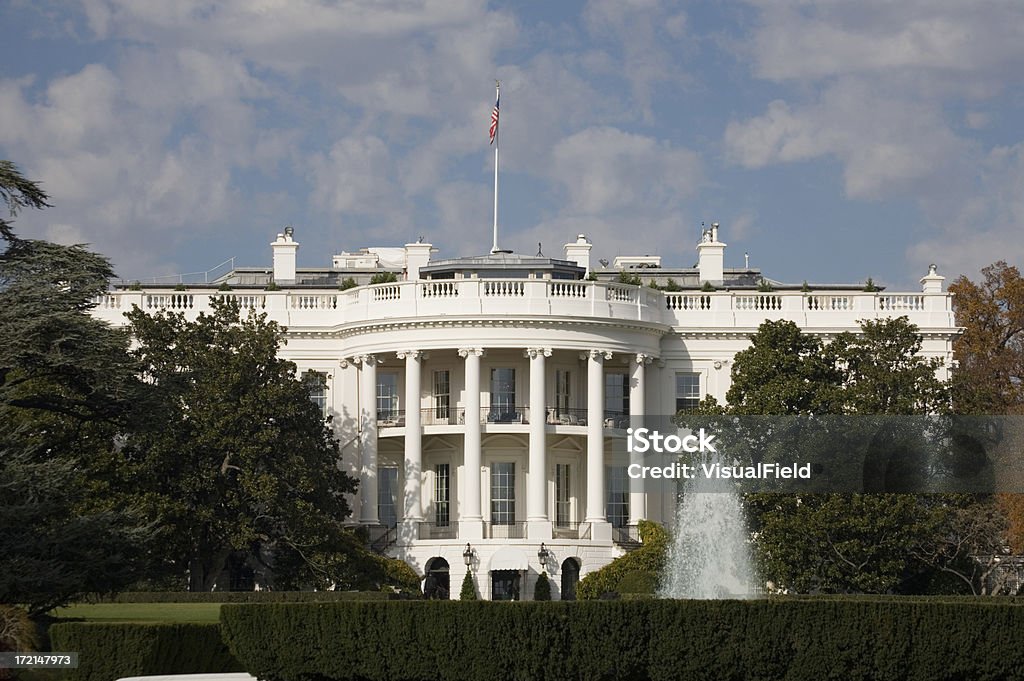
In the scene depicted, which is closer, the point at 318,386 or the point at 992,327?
the point at 318,386

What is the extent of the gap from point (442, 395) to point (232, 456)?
12.6 m

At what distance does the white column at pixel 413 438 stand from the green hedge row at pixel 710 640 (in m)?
34.8

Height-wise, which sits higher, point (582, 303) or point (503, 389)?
point (582, 303)

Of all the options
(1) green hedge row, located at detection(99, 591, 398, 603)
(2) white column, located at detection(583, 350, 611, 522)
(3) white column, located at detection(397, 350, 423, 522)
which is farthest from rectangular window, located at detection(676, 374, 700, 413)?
(1) green hedge row, located at detection(99, 591, 398, 603)

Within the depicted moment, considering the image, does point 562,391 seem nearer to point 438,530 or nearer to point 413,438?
point 413,438

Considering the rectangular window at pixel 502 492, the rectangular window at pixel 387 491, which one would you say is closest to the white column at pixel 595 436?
the rectangular window at pixel 502 492

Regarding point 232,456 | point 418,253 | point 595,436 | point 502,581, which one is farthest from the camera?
point 418,253

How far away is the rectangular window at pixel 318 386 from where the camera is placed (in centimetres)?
6388

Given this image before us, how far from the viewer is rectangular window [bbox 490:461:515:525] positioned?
70.1 meters

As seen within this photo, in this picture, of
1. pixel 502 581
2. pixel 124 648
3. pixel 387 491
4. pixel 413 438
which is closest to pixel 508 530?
pixel 502 581

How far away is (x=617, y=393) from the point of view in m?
72.6

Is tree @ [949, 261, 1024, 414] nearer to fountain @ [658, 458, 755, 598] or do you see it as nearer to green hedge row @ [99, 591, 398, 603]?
fountain @ [658, 458, 755, 598]

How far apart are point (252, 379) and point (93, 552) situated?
83.0ft

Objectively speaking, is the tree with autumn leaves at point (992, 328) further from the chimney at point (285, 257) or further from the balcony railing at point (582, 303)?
the chimney at point (285, 257)
